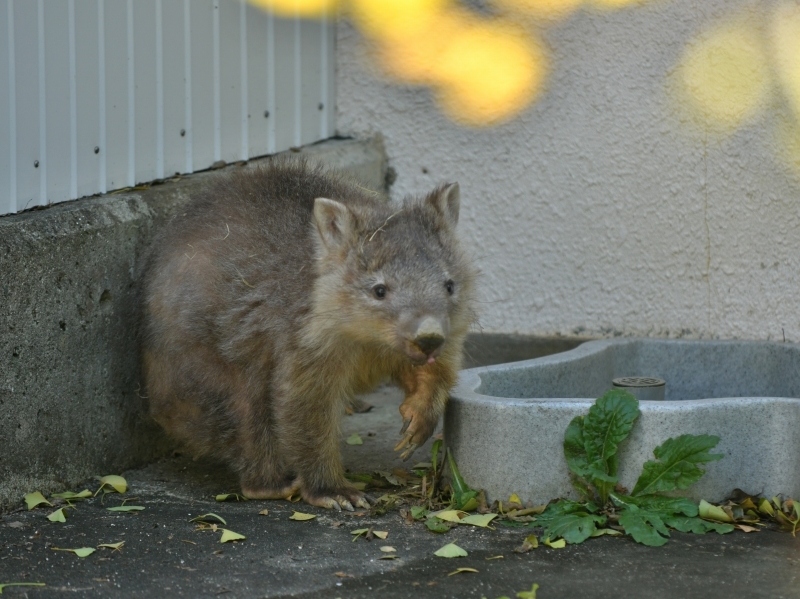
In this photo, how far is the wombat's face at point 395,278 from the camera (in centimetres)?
447

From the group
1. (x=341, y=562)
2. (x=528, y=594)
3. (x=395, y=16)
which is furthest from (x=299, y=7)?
(x=528, y=594)

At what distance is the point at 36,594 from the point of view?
12.5 feet

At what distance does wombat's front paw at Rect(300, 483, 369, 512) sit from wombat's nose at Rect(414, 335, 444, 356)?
86cm

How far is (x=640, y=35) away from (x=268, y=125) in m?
2.22

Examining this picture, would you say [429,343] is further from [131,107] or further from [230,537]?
[131,107]

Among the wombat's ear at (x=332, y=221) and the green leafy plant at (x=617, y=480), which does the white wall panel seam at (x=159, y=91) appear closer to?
the wombat's ear at (x=332, y=221)

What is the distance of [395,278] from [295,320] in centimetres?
53

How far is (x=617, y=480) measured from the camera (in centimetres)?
445

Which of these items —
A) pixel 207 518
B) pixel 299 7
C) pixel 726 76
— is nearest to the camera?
pixel 207 518

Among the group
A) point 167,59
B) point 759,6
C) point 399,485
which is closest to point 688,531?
point 399,485

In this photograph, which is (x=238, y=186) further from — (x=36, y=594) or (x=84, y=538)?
(x=36, y=594)

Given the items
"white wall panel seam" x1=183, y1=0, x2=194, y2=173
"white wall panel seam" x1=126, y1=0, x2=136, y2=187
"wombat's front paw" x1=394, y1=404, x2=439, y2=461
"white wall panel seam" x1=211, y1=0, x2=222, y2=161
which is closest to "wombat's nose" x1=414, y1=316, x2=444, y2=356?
"wombat's front paw" x1=394, y1=404, x2=439, y2=461

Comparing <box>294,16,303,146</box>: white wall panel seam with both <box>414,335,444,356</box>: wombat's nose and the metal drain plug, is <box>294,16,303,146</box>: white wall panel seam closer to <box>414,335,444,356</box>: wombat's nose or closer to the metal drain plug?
the metal drain plug

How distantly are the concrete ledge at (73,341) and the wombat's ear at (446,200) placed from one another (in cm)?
150
